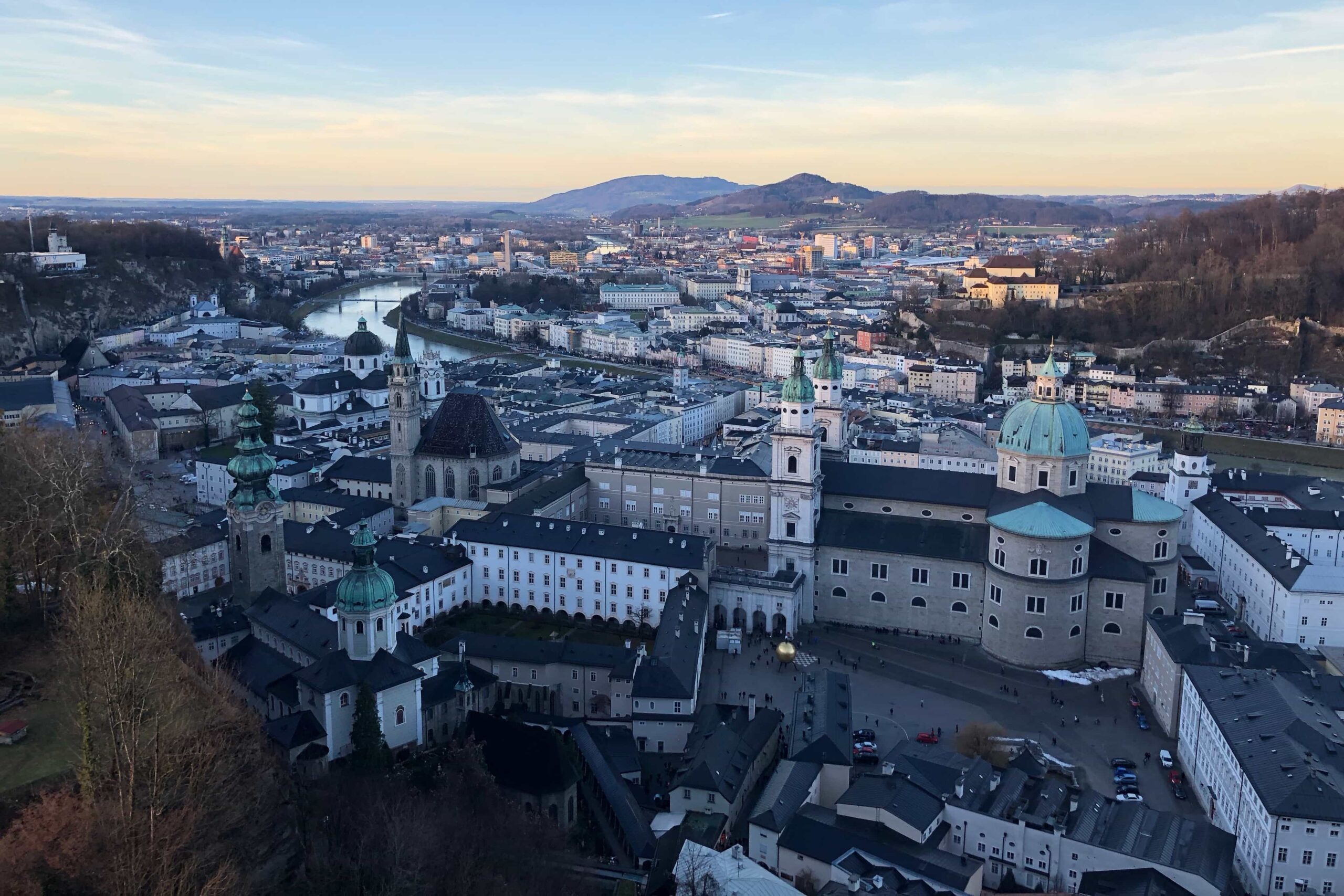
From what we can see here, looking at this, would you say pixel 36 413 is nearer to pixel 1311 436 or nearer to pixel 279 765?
pixel 279 765

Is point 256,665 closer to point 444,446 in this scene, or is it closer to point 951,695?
point 444,446

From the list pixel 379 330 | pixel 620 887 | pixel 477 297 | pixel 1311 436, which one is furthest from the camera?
pixel 477 297

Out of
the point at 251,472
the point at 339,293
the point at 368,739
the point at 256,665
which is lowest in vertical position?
the point at 256,665

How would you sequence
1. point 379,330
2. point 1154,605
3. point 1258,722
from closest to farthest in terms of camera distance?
point 1258,722 < point 1154,605 < point 379,330

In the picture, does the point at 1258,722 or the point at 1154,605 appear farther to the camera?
the point at 1154,605

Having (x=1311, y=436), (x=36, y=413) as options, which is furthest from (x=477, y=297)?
(x=1311, y=436)

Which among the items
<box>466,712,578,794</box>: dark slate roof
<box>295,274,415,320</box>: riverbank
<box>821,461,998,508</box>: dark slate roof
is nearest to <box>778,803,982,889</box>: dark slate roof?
<box>466,712,578,794</box>: dark slate roof

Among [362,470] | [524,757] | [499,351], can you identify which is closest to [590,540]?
[524,757]
